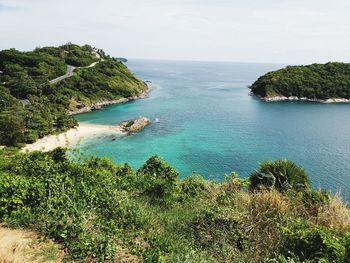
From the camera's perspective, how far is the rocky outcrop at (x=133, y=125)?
54.4 meters

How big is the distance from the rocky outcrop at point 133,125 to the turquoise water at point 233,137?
1.54 meters

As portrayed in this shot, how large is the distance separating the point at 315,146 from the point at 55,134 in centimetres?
4112

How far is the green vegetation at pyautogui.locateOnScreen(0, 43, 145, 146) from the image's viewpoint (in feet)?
151

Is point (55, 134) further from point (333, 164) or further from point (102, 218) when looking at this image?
point (102, 218)

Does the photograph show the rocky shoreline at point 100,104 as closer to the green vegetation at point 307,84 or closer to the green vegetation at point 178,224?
the green vegetation at point 307,84

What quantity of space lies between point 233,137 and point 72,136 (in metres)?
26.9

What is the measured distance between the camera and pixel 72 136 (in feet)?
164

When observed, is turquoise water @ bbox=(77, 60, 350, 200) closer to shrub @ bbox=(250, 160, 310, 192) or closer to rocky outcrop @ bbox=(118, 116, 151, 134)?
rocky outcrop @ bbox=(118, 116, 151, 134)

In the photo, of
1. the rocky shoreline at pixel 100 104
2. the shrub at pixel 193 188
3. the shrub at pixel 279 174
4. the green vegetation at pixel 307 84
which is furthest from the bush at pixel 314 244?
the green vegetation at pixel 307 84

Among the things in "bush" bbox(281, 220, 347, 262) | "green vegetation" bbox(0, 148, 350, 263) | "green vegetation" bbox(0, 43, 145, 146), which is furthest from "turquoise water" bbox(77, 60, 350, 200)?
"bush" bbox(281, 220, 347, 262)

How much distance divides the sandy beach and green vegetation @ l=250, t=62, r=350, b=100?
56646 millimetres

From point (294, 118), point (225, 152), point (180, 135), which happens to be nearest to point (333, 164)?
point (225, 152)

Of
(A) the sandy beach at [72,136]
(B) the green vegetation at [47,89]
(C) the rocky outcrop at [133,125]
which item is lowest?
(A) the sandy beach at [72,136]

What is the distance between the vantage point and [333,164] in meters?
39.4
